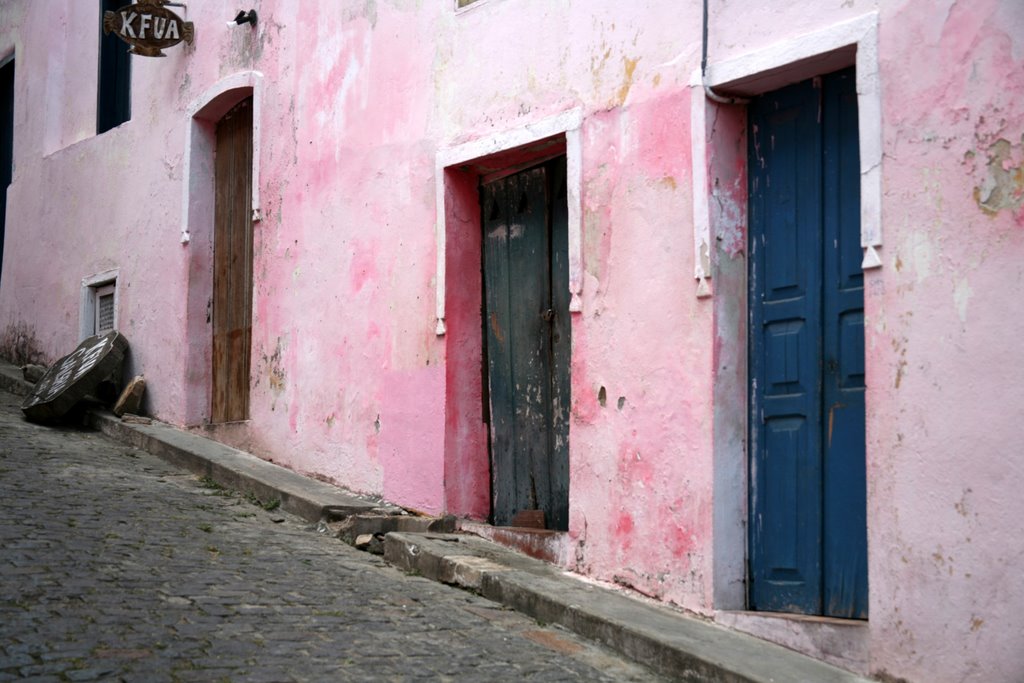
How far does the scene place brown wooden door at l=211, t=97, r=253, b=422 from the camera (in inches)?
411

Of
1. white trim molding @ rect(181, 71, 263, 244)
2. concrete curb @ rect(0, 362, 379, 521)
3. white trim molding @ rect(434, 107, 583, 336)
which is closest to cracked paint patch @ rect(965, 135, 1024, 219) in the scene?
white trim molding @ rect(434, 107, 583, 336)

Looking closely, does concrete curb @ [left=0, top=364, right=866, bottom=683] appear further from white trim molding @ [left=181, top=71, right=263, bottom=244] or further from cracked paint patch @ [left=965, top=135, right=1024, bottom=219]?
white trim molding @ [left=181, top=71, right=263, bottom=244]

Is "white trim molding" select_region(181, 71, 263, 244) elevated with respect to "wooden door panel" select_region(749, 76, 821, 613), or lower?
elevated

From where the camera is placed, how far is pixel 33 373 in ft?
41.5

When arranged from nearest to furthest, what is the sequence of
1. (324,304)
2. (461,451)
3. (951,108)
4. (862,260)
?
(951,108), (862,260), (461,451), (324,304)

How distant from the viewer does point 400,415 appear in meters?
8.16

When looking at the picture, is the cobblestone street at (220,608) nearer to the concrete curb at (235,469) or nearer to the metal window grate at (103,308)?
the concrete curb at (235,469)

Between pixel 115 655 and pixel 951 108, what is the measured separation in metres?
3.86

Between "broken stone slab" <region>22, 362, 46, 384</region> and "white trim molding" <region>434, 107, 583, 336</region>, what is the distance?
643cm

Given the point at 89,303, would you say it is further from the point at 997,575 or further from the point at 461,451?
the point at 997,575

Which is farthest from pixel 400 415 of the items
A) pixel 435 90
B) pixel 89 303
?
pixel 89 303

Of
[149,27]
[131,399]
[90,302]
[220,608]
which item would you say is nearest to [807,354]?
[220,608]

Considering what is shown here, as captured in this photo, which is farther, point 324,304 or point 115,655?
point 324,304

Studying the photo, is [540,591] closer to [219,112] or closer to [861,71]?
[861,71]
